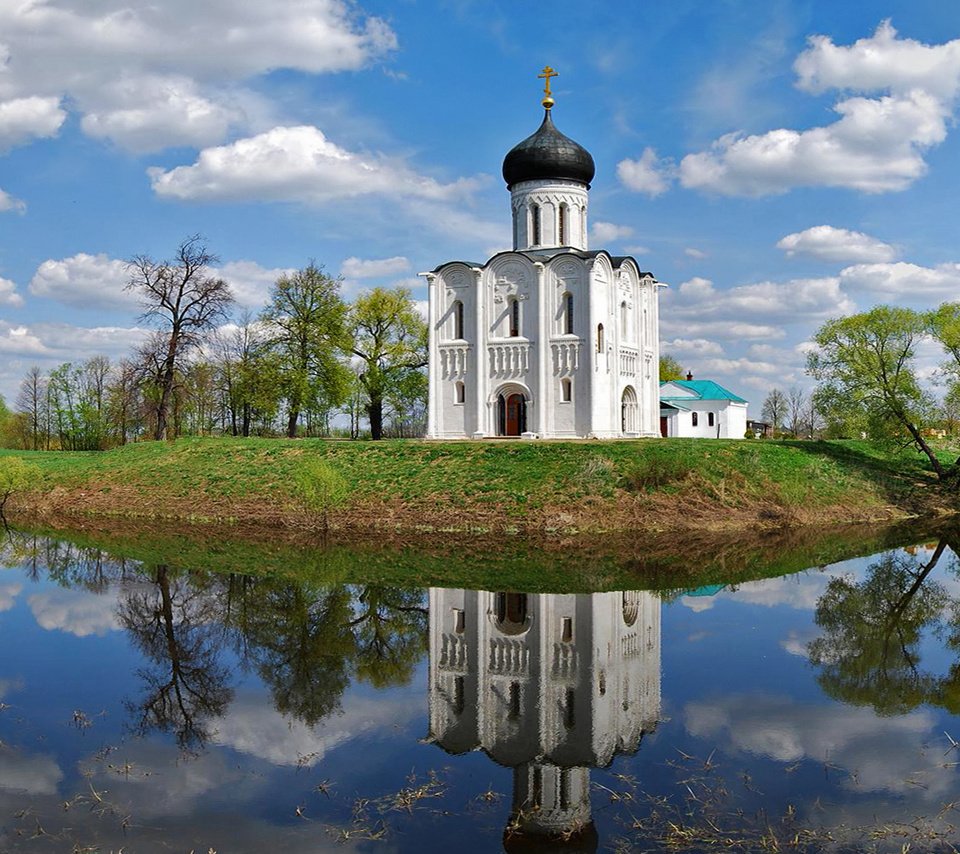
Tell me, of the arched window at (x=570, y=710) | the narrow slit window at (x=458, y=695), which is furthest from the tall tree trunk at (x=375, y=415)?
the arched window at (x=570, y=710)

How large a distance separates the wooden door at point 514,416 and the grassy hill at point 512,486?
4.34 meters

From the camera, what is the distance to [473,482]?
95.2 ft

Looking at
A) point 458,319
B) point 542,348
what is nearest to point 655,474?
point 542,348

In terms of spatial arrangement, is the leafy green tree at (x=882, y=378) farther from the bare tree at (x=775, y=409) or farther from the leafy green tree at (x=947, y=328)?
the bare tree at (x=775, y=409)

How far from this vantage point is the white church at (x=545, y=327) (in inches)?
1421

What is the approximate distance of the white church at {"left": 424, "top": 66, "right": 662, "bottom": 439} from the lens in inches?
1421

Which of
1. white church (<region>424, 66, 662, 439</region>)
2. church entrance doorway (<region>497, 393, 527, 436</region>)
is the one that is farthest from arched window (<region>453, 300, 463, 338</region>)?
church entrance doorway (<region>497, 393, 527, 436</region>)

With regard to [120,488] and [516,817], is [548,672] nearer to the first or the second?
[516,817]

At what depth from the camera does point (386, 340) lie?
51062 millimetres

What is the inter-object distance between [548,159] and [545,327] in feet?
25.0

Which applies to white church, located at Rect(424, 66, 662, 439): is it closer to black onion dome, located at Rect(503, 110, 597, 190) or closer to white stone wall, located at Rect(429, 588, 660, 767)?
black onion dome, located at Rect(503, 110, 597, 190)

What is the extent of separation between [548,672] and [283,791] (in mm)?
4530

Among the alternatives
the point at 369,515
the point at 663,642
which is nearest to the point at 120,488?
the point at 369,515

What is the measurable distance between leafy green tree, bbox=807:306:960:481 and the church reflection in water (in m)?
22.0
